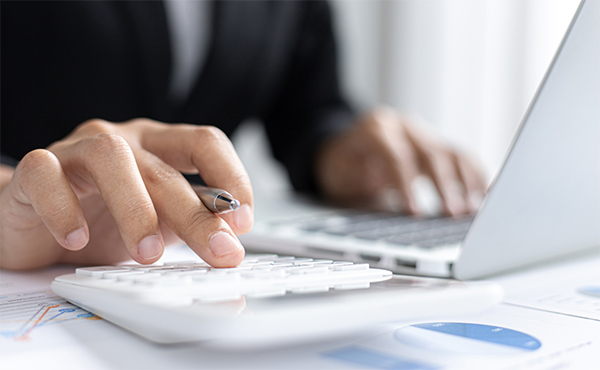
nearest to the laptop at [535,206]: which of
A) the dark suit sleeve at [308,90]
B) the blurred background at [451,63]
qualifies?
the dark suit sleeve at [308,90]

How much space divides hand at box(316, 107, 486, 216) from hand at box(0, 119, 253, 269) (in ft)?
1.31

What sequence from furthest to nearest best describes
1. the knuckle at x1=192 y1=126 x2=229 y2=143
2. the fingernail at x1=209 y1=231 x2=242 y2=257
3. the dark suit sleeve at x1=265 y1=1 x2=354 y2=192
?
1. the dark suit sleeve at x1=265 y1=1 x2=354 y2=192
2. the knuckle at x1=192 y1=126 x2=229 y2=143
3. the fingernail at x1=209 y1=231 x2=242 y2=257

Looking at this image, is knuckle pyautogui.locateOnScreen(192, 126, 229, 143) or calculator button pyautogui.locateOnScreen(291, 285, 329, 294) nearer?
calculator button pyautogui.locateOnScreen(291, 285, 329, 294)

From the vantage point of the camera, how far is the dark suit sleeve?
3.92ft

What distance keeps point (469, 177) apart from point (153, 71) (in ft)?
2.00

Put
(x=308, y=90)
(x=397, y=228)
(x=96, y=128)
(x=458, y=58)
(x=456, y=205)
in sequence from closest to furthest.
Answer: (x=96, y=128) → (x=397, y=228) → (x=456, y=205) → (x=308, y=90) → (x=458, y=58)

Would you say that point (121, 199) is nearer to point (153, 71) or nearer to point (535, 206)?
point (535, 206)

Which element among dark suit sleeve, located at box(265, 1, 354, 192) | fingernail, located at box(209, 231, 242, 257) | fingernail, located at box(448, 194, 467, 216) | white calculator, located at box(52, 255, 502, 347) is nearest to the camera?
white calculator, located at box(52, 255, 502, 347)

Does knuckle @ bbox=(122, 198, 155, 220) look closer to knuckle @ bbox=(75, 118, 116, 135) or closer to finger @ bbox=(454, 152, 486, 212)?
knuckle @ bbox=(75, 118, 116, 135)

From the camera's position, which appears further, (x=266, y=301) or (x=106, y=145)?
(x=106, y=145)

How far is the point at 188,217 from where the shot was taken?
1.11 feet

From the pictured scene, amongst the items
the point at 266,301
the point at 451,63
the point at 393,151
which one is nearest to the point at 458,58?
the point at 451,63

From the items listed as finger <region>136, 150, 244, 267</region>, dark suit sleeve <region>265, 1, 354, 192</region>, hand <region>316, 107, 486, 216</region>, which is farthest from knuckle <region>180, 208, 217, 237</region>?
dark suit sleeve <region>265, 1, 354, 192</region>

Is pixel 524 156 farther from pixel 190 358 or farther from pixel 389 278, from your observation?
pixel 190 358
